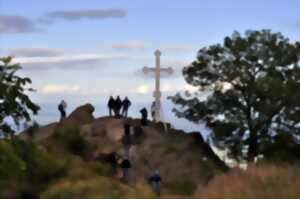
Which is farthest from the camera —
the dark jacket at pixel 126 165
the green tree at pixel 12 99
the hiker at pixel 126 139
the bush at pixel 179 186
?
the hiker at pixel 126 139

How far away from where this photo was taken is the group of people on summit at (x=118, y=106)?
55.1m

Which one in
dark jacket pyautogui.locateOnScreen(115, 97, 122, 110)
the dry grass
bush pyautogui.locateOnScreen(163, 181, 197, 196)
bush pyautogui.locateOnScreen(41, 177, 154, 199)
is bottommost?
bush pyautogui.locateOnScreen(163, 181, 197, 196)

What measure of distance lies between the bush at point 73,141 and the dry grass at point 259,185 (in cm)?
2178

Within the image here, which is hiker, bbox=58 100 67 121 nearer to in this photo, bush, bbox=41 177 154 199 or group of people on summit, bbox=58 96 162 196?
group of people on summit, bbox=58 96 162 196

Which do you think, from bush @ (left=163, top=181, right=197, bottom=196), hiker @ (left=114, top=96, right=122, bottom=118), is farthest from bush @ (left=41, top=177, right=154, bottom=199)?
hiker @ (left=114, top=96, right=122, bottom=118)

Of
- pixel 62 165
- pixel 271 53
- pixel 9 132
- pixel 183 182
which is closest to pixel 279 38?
pixel 271 53

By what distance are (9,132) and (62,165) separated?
13.5m

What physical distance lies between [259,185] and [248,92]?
37.0m

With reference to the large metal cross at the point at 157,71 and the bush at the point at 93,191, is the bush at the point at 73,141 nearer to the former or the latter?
the large metal cross at the point at 157,71

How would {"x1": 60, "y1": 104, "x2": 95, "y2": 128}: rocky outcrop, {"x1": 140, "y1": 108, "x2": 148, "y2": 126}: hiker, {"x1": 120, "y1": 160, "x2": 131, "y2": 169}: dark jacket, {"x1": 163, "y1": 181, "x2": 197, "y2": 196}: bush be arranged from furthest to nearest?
{"x1": 60, "y1": 104, "x2": 95, "y2": 128}: rocky outcrop
{"x1": 140, "y1": 108, "x2": 148, "y2": 126}: hiker
{"x1": 120, "y1": 160, "x2": 131, "y2": 169}: dark jacket
{"x1": 163, "y1": 181, "x2": 197, "y2": 196}: bush

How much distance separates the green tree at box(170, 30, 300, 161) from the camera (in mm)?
58000

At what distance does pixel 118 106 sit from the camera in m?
55.1

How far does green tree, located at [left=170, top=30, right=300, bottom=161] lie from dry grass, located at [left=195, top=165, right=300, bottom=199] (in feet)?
106

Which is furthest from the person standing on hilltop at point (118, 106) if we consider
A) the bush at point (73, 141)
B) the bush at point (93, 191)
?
the bush at point (93, 191)
